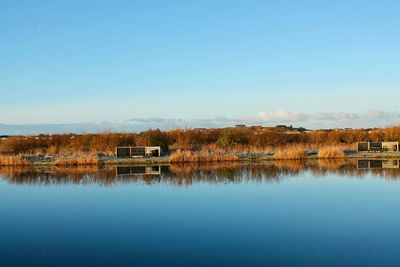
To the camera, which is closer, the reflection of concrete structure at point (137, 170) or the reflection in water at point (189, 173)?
the reflection in water at point (189, 173)

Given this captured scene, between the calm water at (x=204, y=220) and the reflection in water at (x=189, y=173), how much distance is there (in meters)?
0.10

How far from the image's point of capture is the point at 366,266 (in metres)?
6.75

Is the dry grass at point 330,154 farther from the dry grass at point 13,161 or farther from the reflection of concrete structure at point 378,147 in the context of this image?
the dry grass at point 13,161

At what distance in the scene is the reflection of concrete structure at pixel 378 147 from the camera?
1136 inches

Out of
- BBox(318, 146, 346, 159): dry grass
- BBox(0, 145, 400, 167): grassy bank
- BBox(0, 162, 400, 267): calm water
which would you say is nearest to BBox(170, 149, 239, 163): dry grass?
BBox(0, 145, 400, 167): grassy bank

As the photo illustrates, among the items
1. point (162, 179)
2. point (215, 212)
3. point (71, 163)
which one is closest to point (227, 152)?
point (71, 163)

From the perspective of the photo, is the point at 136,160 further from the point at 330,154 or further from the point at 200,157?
the point at 330,154

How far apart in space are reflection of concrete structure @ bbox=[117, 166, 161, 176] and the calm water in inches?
56.9

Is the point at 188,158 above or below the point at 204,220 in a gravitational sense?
above

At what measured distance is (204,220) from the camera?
10289 mm

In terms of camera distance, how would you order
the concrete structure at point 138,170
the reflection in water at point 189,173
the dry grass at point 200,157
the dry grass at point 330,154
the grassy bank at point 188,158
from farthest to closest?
1. the dry grass at point 330,154
2. the dry grass at point 200,157
3. the grassy bank at point 188,158
4. the concrete structure at point 138,170
5. the reflection in water at point 189,173

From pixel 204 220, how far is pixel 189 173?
29.5 feet

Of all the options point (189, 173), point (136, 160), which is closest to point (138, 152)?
point (136, 160)

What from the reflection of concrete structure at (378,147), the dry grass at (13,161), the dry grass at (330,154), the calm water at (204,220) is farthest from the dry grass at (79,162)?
the reflection of concrete structure at (378,147)
